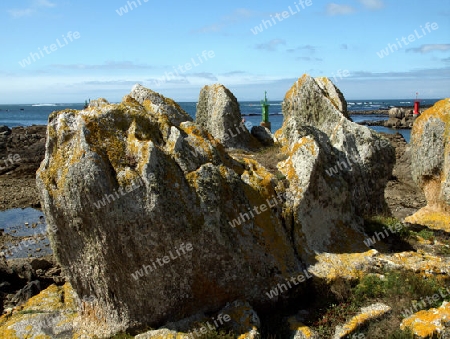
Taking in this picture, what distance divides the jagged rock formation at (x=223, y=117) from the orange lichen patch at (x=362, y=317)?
13065mm

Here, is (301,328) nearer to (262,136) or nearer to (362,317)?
(362,317)

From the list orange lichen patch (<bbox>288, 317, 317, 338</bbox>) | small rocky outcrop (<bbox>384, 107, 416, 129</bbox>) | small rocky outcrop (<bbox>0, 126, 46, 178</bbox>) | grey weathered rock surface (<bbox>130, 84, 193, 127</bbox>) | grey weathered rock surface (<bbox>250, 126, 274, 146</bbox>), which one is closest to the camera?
orange lichen patch (<bbox>288, 317, 317, 338</bbox>)

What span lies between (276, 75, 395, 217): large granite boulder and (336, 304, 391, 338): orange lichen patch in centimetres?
279

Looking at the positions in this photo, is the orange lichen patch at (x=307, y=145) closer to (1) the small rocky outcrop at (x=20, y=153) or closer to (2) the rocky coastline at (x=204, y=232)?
(2) the rocky coastline at (x=204, y=232)

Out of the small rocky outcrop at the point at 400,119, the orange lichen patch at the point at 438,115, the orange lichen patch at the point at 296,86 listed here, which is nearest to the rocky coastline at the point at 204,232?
the orange lichen patch at the point at 438,115

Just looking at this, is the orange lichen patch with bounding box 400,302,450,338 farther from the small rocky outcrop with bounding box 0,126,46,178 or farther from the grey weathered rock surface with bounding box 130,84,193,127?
the small rocky outcrop with bounding box 0,126,46,178

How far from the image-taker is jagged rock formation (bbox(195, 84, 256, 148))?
67.6 ft

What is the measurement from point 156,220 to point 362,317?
14.2ft

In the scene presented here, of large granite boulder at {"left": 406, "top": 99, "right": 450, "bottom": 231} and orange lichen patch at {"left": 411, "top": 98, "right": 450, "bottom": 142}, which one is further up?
orange lichen patch at {"left": 411, "top": 98, "right": 450, "bottom": 142}

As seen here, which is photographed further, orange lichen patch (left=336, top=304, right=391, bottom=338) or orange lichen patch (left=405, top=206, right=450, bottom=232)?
orange lichen patch (left=405, top=206, right=450, bottom=232)

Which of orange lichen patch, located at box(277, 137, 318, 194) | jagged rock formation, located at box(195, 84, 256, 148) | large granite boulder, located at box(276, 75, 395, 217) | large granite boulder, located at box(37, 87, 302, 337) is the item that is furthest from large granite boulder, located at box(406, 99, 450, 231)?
jagged rock formation, located at box(195, 84, 256, 148)

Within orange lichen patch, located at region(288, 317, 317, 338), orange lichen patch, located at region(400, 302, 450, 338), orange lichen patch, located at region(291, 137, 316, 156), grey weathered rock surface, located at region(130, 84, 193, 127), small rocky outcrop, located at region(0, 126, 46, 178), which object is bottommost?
orange lichen patch, located at region(288, 317, 317, 338)

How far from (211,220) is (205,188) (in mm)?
640

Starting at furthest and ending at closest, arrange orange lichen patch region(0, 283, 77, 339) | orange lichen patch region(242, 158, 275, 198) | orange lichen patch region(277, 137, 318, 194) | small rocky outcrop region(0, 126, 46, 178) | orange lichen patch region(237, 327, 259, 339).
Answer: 1. small rocky outcrop region(0, 126, 46, 178)
2. orange lichen patch region(277, 137, 318, 194)
3. orange lichen patch region(242, 158, 275, 198)
4. orange lichen patch region(0, 283, 77, 339)
5. orange lichen patch region(237, 327, 259, 339)
